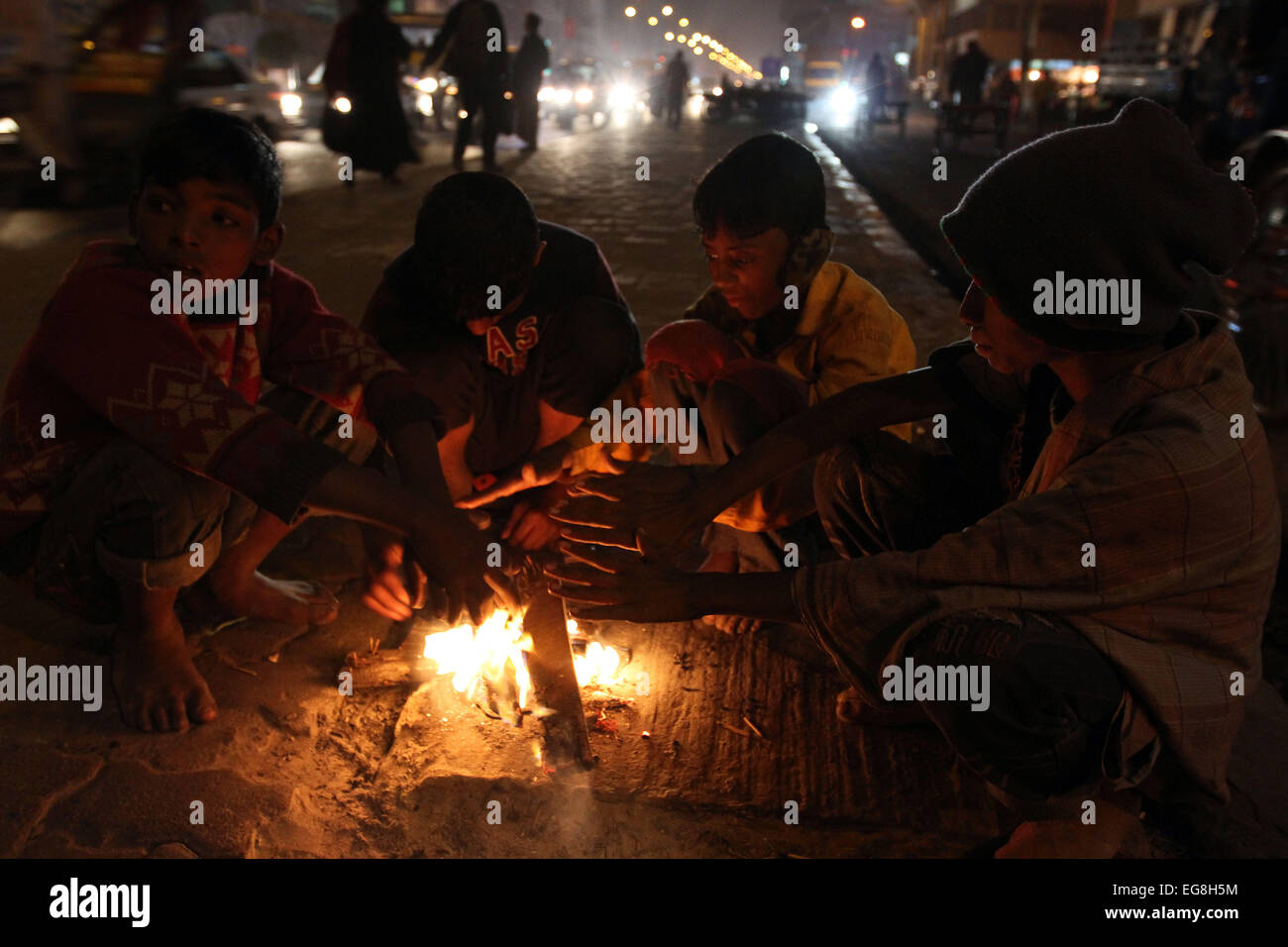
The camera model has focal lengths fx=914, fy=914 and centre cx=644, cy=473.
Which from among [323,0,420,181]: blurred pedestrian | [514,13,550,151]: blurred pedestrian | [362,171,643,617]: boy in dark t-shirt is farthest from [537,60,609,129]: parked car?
[362,171,643,617]: boy in dark t-shirt

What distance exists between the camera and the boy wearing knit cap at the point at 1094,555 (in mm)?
1512

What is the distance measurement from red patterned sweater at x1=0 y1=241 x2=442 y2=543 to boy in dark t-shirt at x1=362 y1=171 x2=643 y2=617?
1.93 ft

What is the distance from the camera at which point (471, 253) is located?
2.46 m

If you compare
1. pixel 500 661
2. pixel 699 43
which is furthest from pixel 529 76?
pixel 699 43

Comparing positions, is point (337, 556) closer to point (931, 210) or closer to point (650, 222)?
point (650, 222)

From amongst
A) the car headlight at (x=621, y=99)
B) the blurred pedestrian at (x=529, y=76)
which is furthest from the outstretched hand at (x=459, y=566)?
the car headlight at (x=621, y=99)

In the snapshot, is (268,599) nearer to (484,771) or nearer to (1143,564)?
(484,771)

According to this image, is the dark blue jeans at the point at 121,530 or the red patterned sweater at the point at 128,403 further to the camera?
the dark blue jeans at the point at 121,530

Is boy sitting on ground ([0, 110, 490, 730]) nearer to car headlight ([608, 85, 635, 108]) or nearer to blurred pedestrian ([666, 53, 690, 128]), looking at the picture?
blurred pedestrian ([666, 53, 690, 128])

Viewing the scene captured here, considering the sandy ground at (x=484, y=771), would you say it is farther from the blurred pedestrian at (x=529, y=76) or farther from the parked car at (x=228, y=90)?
the blurred pedestrian at (x=529, y=76)

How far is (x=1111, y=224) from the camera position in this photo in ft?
4.97

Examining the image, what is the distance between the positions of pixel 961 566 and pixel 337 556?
6.82ft

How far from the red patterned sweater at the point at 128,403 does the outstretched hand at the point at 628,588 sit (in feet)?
1.94
